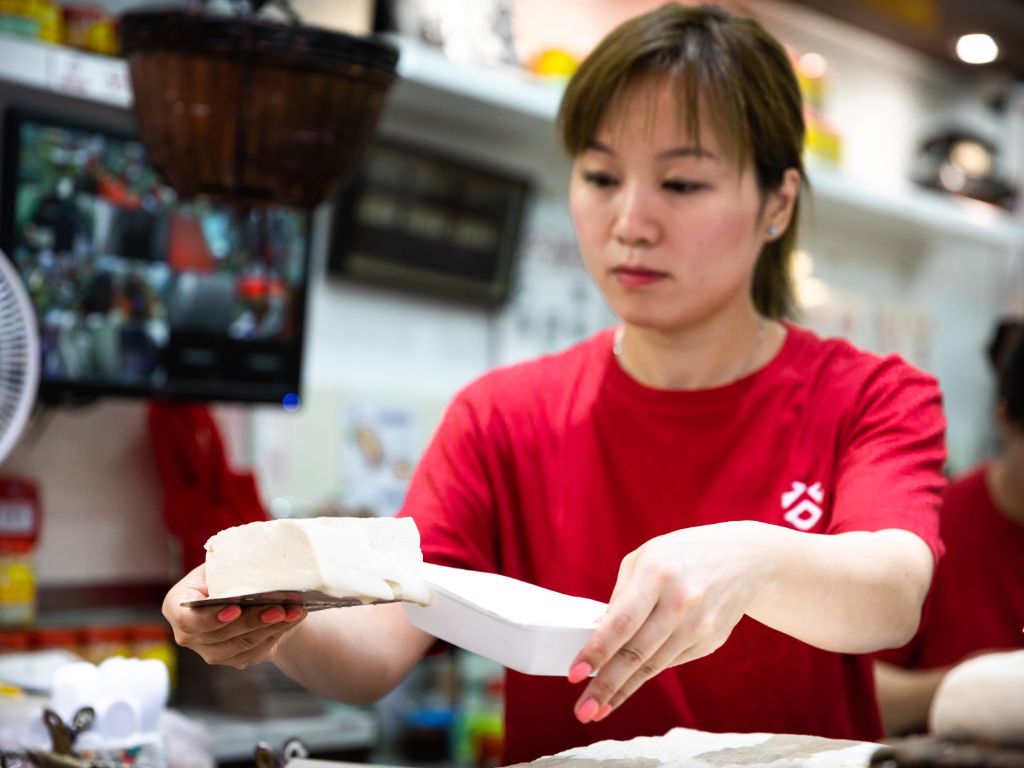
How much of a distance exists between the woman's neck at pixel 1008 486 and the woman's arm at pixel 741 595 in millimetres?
1418

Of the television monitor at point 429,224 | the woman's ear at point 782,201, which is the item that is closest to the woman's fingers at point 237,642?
the woman's ear at point 782,201

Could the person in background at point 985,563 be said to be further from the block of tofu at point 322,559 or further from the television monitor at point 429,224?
the block of tofu at point 322,559

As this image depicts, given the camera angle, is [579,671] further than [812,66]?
No

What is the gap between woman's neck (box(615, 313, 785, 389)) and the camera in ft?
5.18

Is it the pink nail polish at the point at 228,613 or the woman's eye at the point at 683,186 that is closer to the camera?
the pink nail polish at the point at 228,613

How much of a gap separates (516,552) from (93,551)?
1403 millimetres

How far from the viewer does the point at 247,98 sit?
1.76 meters

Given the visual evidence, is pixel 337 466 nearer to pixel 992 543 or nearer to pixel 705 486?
pixel 992 543

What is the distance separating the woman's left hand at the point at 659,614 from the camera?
0.94 m

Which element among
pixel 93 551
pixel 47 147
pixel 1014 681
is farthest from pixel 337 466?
pixel 1014 681

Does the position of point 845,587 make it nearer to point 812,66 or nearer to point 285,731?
point 285,731

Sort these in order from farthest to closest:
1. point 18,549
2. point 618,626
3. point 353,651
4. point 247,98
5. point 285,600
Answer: point 18,549 → point 247,98 → point 353,651 → point 285,600 → point 618,626

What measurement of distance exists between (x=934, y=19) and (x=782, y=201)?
9.43 ft

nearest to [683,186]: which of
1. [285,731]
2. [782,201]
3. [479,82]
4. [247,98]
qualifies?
[782,201]
